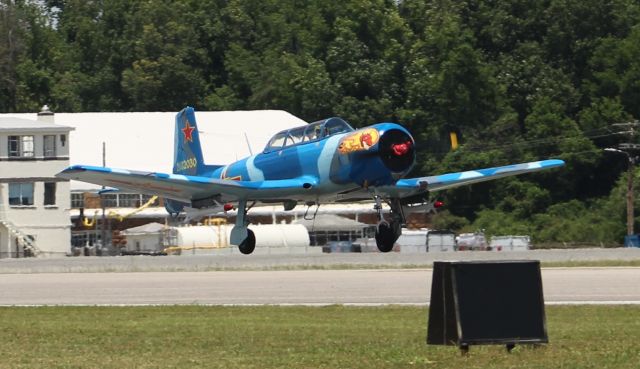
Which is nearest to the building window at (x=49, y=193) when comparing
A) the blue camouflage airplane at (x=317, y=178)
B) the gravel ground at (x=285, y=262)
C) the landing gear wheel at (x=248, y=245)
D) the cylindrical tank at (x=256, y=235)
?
the cylindrical tank at (x=256, y=235)

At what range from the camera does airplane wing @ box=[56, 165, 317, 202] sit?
33062mm

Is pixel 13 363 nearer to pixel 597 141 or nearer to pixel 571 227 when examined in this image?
pixel 571 227

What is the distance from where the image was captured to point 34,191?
224 ft

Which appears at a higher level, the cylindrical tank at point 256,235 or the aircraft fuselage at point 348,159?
the aircraft fuselage at point 348,159

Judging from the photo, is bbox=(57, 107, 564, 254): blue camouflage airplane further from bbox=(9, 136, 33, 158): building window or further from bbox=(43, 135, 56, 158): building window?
bbox=(9, 136, 33, 158): building window

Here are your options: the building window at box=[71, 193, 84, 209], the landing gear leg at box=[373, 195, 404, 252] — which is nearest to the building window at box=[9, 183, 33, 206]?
the building window at box=[71, 193, 84, 209]

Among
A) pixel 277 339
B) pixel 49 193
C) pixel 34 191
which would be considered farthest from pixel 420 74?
pixel 277 339

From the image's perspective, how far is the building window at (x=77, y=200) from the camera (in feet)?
249

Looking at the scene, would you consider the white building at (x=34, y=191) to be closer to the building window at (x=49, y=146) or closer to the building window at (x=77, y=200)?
the building window at (x=49, y=146)

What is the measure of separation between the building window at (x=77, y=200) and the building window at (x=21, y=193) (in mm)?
7329

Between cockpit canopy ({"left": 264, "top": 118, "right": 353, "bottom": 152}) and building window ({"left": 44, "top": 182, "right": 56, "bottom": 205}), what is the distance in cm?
3545

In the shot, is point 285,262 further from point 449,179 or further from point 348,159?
point 348,159

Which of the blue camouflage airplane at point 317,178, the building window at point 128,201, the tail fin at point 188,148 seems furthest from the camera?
the building window at point 128,201

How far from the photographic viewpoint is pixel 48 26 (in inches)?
4660
